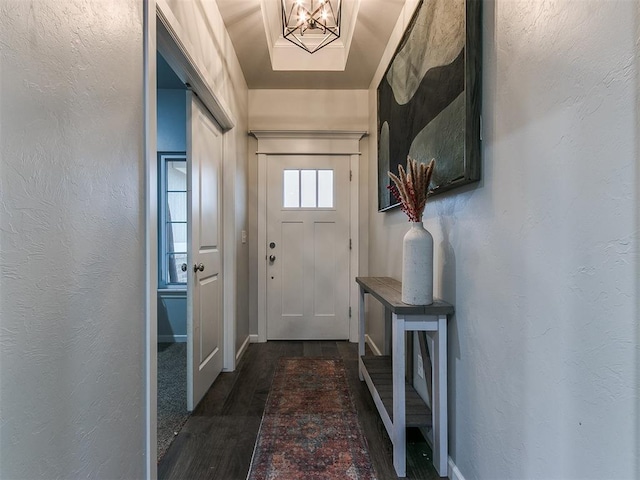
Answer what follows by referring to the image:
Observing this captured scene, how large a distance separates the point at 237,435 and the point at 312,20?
2.52 metres

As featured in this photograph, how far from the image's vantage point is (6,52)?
0.63 metres

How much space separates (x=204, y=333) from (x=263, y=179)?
66.0 inches

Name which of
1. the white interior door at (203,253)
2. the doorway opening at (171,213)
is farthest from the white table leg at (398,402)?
the doorway opening at (171,213)

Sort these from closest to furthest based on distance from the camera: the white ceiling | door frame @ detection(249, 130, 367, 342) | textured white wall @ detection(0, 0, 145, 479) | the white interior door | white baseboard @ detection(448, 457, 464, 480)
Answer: textured white wall @ detection(0, 0, 145, 479) < white baseboard @ detection(448, 457, 464, 480) < the white interior door < the white ceiling < door frame @ detection(249, 130, 367, 342)

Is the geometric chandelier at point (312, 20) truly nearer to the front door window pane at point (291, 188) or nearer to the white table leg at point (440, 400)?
the front door window pane at point (291, 188)

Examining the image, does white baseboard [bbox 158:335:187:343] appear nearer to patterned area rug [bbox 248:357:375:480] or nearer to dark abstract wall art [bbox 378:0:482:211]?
patterned area rug [bbox 248:357:375:480]

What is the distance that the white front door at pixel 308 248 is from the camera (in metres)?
3.25

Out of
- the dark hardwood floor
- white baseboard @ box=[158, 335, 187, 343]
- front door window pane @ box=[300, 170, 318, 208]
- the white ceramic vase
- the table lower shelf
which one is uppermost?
front door window pane @ box=[300, 170, 318, 208]

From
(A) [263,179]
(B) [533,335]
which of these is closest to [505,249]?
(B) [533,335]

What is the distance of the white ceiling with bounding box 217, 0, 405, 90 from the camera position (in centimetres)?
211

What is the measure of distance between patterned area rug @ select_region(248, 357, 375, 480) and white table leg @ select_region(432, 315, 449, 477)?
32 cm

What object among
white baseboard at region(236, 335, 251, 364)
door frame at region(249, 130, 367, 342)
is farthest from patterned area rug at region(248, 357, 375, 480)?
door frame at region(249, 130, 367, 342)

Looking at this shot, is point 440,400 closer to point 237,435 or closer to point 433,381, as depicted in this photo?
point 433,381

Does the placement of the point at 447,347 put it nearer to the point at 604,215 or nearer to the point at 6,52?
the point at 604,215
